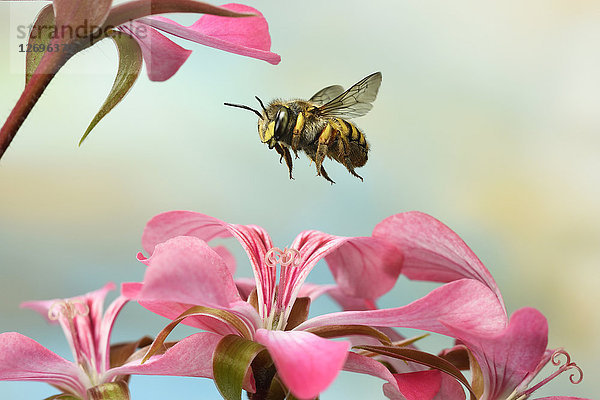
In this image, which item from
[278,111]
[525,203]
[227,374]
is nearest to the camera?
[227,374]

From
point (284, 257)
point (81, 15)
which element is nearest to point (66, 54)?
point (81, 15)

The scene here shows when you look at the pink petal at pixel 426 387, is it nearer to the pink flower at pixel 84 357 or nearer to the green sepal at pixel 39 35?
the pink flower at pixel 84 357

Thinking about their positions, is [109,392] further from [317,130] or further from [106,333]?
[317,130]

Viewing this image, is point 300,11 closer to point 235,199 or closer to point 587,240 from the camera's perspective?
point 235,199

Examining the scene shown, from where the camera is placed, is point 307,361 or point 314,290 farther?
point 314,290

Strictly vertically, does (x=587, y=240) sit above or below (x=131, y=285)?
below

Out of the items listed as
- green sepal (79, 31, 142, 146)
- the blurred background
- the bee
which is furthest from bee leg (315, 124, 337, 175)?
the blurred background

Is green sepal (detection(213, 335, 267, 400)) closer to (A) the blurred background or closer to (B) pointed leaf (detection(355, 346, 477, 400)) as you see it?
(B) pointed leaf (detection(355, 346, 477, 400))

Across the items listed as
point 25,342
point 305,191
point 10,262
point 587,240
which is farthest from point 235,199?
point 25,342
